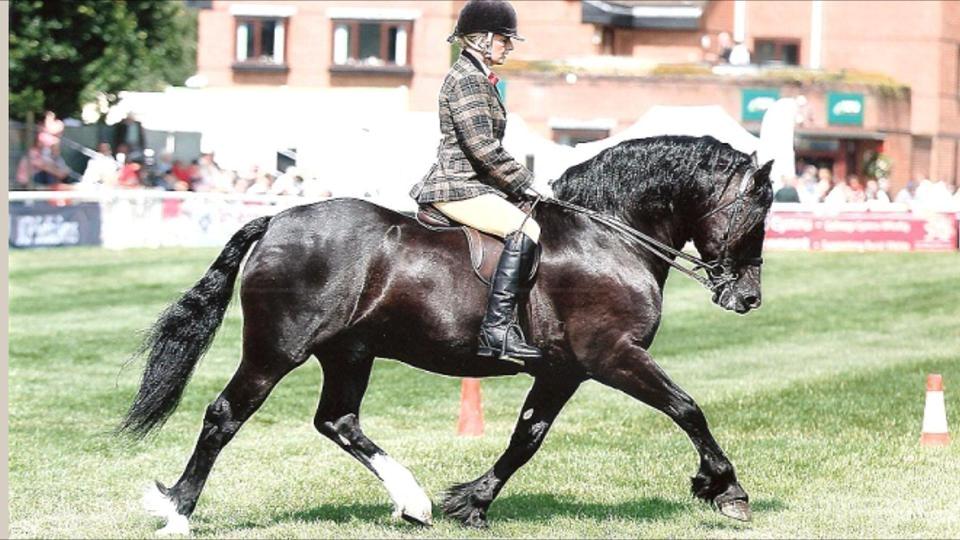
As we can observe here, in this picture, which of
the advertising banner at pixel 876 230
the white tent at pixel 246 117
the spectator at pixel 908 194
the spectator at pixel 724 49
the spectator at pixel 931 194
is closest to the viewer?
the advertising banner at pixel 876 230

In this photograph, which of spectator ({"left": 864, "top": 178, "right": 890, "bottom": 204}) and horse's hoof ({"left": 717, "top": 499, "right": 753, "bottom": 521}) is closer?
horse's hoof ({"left": 717, "top": 499, "right": 753, "bottom": 521})

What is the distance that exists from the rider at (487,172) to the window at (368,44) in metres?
47.5

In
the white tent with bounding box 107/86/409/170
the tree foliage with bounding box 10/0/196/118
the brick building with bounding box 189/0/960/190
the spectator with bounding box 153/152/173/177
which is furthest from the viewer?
the brick building with bounding box 189/0/960/190

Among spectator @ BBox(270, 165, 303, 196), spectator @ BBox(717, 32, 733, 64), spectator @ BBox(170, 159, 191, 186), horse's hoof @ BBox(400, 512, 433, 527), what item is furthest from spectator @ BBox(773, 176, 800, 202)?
horse's hoof @ BBox(400, 512, 433, 527)

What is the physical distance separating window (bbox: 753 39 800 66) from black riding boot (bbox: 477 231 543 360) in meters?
50.7

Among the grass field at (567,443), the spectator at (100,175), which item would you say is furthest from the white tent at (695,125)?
the grass field at (567,443)

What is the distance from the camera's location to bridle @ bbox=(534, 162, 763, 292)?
33.8 ft

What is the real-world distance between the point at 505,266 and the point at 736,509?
5.60 feet

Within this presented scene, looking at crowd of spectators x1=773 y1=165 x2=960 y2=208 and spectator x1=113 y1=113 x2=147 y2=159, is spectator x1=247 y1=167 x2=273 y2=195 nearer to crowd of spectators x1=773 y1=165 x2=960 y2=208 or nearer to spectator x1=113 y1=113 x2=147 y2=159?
spectator x1=113 y1=113 x2=147 y2=159

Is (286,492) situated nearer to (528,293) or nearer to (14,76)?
(528,293)

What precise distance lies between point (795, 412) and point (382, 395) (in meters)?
4.09

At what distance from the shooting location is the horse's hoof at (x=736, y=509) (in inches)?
392

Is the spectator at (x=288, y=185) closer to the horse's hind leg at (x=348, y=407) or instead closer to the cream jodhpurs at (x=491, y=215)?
the horse's hind leg at (x=348, y=407)

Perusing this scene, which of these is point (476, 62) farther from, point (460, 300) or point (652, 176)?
point (460, 300)
